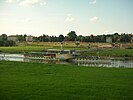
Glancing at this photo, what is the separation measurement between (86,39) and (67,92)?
127209 mm

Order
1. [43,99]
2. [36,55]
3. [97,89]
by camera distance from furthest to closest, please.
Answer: [36,55], [97,89], [43,99]

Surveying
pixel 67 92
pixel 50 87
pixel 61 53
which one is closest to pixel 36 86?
pixel 50 87

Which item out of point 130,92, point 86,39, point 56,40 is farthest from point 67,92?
point 56,40

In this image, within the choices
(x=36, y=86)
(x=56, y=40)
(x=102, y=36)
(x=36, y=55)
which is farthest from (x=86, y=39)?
(x=36, y=86)

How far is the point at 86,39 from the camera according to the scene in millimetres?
141875

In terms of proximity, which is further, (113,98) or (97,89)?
(97,89)

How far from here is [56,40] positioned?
15962cm

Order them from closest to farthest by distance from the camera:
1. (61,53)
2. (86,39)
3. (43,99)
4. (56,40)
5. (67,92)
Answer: (43,99)
(67,92)
(61,53)
(86,39)
(56,40)

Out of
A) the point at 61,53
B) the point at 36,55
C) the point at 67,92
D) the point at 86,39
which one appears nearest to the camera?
the point at 67,92

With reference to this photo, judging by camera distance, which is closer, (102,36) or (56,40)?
(102,36)

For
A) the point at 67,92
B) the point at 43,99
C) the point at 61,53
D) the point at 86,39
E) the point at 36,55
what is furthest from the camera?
the point at 86,39

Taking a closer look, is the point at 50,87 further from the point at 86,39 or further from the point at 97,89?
the point at 86,39

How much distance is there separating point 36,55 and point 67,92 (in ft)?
176

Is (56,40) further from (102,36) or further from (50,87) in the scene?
(50,87)
